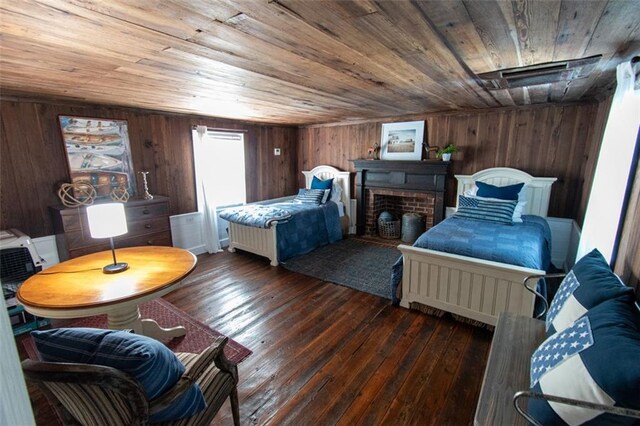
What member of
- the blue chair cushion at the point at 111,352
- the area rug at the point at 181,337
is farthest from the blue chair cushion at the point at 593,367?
the area rug at the point at 181,337

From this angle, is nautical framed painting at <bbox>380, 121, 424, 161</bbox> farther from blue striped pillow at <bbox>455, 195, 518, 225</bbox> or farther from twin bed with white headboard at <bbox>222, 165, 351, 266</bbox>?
blue striped pillow at <bbox>455, 195, 518, 225</bbox>

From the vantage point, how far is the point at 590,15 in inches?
51.5

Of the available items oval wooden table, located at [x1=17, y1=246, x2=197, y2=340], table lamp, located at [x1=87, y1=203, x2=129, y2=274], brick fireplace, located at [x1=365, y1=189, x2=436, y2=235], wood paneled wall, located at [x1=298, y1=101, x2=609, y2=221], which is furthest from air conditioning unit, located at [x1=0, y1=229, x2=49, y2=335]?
wood paneled wall, located at [x1=298, y1=101, x2=609, y2=221]

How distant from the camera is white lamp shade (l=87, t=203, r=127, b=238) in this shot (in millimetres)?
1878

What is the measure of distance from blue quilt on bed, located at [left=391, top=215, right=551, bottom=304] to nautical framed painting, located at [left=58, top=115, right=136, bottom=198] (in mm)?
3429

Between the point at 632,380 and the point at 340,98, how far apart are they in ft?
9.48

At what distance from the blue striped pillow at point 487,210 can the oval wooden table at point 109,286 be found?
3.13 metres

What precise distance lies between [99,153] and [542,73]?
445 centimetres

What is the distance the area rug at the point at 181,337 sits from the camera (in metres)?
2.29

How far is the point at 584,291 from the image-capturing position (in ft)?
4.49

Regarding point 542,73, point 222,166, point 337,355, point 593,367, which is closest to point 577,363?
point 593,367

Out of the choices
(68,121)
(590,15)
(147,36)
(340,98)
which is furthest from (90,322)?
(590,15)

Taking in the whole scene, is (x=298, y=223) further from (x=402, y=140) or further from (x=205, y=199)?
(x=402, y=140)

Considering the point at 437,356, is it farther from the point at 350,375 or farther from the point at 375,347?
the point at 350,375
